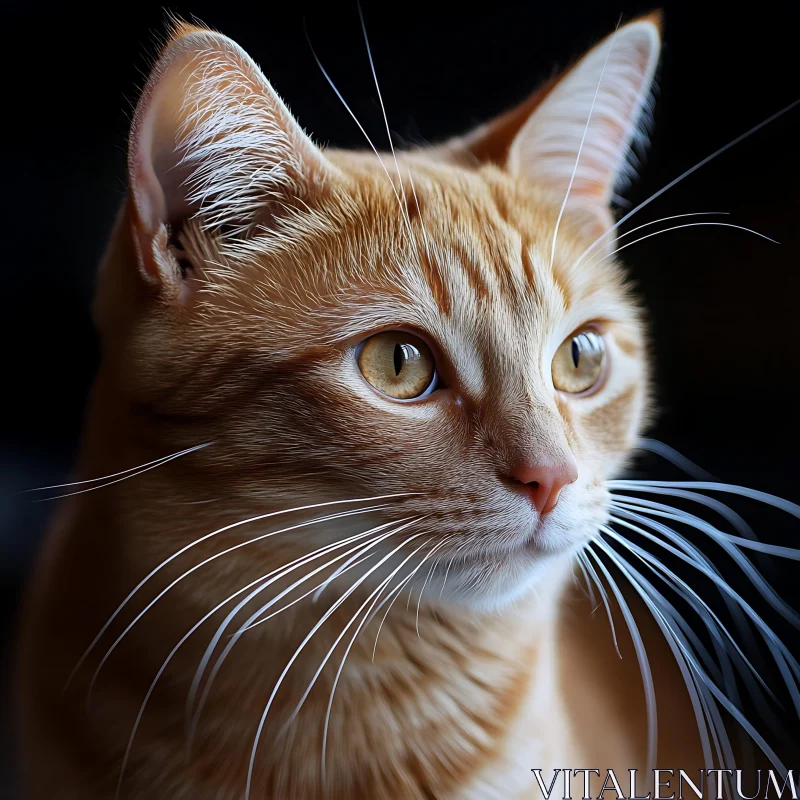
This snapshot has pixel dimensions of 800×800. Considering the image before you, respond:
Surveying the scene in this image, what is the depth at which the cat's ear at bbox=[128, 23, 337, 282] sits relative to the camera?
65 centimetres

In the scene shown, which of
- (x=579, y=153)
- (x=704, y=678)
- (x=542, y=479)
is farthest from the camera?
(x=704, y=678)

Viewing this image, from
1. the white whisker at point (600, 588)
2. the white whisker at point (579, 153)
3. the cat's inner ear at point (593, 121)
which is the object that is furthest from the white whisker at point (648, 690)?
the cat's inner ear at point (593, 121)

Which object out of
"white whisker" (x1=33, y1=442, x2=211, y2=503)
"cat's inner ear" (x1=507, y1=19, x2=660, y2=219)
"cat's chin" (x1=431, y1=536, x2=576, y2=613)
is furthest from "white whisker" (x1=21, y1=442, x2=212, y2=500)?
"cat's inner ear" (x1=507, y1=19, x2=660, y2=219)

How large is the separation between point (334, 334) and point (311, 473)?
0.13 m

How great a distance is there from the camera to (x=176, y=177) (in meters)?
0.68

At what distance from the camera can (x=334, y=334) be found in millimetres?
685

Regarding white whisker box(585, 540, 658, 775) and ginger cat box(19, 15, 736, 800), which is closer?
ginger cat box(19, 15, 736, 800)

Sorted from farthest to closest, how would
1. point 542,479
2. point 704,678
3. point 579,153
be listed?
point 704,678 < point 579,153 < point 542,479

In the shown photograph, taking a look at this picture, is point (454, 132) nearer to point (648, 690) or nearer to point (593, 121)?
point (593, 121)

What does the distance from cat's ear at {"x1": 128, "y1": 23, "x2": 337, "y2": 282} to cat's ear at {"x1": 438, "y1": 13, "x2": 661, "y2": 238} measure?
0.28 m

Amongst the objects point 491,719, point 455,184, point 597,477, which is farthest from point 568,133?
Answer: point 491,719

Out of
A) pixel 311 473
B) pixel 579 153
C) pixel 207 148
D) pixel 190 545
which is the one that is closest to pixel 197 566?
pixel 190 545

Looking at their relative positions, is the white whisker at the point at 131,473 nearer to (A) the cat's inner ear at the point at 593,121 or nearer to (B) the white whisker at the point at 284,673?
(B) the white whisker at the point at 284,673

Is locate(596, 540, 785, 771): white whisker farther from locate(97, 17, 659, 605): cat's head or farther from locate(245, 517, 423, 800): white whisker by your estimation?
locate(245, 517, 423, 800): white whisker
